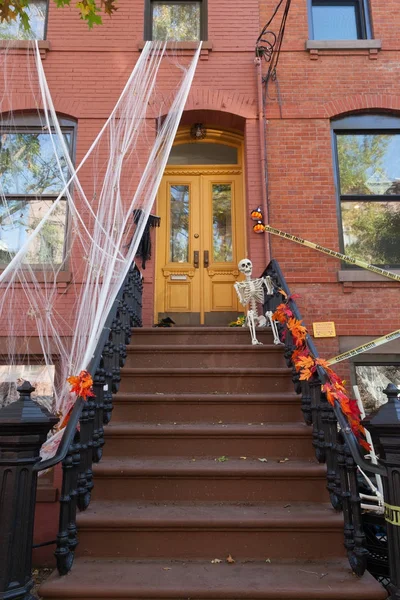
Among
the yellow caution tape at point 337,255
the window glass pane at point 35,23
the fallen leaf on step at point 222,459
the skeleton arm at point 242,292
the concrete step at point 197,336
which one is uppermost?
the window glass pane at point 35,23

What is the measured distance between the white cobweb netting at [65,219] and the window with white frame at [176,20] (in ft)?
2.31

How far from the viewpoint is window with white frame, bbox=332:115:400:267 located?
6.18 m

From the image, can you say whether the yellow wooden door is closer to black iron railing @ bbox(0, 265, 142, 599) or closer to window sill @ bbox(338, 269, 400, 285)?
window sill @ bbox(338, 269, 400, 285)

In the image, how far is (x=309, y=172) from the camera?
20.5 ft

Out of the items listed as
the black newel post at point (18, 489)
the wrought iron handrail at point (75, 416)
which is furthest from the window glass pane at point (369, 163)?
the black newel post at point (18, 489)

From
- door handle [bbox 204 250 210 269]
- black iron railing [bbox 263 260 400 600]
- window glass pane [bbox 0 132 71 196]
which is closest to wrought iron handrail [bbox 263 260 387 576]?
black iron railing [bbox 263 260 400 600]

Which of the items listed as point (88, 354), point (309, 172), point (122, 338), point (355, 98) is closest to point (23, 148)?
point (122, 338)

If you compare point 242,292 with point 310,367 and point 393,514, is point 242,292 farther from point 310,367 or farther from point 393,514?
point 393,514

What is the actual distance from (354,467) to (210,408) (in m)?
1.44

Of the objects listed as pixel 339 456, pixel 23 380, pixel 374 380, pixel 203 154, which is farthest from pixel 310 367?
pixel 203 154

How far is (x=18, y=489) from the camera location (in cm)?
226

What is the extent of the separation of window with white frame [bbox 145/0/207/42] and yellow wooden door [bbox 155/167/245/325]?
6.83ft

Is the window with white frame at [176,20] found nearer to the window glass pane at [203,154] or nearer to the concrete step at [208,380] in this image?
the window glass pane at [203,154]

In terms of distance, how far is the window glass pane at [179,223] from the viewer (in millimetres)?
6832
